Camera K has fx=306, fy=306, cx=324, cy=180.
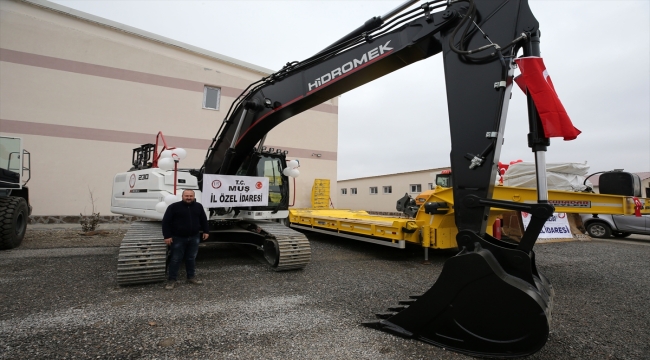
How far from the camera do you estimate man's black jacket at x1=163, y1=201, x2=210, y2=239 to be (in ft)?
14.6

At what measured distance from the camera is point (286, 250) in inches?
199

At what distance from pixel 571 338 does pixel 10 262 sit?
8307mm

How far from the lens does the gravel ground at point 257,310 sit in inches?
101

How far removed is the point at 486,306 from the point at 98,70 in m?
15.6

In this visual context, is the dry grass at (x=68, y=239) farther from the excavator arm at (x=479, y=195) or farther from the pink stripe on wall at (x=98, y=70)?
the excavator arm at (x=479, y=195)

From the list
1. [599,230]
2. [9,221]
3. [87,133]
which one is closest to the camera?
[9,221]

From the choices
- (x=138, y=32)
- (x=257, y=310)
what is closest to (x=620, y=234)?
(x=257, y=310)

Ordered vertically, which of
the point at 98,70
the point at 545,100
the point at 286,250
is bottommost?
the point at 286,250

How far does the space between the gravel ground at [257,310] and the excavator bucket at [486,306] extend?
0.71ft

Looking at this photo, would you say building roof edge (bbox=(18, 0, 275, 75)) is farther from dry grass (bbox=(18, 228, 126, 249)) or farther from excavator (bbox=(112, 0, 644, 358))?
excavator (bbox=(112, 0, 644, 358))

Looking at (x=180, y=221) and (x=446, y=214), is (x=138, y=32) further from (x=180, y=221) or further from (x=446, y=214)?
(x=446, y=214)

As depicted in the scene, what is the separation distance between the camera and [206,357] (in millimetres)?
2414

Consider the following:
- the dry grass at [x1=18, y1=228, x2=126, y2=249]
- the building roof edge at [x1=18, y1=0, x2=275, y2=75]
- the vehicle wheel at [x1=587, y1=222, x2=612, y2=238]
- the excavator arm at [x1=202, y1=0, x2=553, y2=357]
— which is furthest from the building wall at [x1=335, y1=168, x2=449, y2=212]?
the excavator arm at [x1=202, y1=0, x2=553, y2=357]

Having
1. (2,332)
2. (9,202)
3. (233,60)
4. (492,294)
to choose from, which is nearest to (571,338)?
(492,294)
